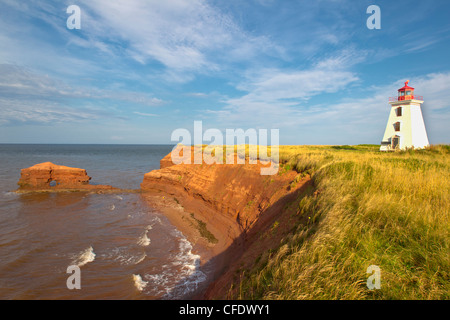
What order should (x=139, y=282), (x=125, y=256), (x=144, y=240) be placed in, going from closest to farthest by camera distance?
(x=139, y=282) → (x=125, y=256) → (x=144, y=240)

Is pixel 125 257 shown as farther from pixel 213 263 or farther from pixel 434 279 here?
pixel 434 279

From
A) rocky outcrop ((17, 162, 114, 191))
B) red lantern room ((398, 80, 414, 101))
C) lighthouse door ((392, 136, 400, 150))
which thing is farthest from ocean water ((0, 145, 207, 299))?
red lantern room ((398, 80, 414, 101))

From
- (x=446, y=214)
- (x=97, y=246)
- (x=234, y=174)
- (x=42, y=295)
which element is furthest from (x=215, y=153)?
(x=446, y=214)

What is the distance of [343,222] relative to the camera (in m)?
5.11

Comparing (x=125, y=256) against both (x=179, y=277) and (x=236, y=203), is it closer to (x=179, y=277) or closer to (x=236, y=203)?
(x=179, y=277)

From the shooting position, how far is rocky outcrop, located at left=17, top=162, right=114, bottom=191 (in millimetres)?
27422

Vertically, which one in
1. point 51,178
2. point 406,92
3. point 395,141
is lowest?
point 51,178

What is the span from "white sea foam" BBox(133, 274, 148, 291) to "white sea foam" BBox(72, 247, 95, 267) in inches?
126

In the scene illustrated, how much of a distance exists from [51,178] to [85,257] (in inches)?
961

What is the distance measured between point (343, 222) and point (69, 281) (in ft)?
36.6

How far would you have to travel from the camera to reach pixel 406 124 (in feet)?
79.6

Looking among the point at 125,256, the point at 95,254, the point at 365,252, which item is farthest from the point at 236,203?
the point at 365,252

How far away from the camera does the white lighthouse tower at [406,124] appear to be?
23.9 metres

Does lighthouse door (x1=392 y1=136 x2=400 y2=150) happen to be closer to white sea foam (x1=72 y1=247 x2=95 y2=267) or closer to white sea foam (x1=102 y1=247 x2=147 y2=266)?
white sea foam (x1=102 y1=247 x2=147 y2=266)
